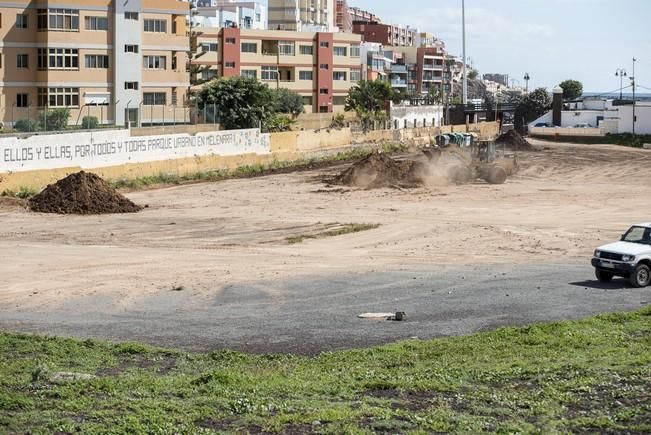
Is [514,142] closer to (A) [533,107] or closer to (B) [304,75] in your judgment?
(B) [304,75]

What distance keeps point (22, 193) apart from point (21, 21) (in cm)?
2732

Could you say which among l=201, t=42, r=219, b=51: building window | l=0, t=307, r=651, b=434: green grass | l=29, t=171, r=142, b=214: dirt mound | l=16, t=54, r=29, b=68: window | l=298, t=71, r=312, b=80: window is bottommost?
l=0, t=307, r=651, b=434: green grass

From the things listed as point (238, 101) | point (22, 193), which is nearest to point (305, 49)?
point (238, 101)

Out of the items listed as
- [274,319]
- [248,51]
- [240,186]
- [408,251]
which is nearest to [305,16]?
[248,51]

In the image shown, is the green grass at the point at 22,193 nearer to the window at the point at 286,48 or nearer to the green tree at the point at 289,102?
the green tree at the point at 289,102

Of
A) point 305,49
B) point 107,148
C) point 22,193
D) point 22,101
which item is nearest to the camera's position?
point 22,193

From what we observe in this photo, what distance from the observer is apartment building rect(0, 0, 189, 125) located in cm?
7369

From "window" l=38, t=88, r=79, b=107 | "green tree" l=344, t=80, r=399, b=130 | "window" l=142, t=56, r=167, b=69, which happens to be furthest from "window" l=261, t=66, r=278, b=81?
"window" l=38, t=88, r=79, b=107

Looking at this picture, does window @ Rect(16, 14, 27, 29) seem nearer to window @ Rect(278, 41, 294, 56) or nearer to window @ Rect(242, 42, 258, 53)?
window @ Rect(242, 42, 258, 53)

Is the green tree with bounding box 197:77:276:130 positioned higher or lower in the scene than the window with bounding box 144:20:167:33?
lower

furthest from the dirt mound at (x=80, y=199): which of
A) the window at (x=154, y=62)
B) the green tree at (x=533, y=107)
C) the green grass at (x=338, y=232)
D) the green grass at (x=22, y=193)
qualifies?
the green tree at (x=533, y=107)

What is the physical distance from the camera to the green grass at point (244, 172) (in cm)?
5822

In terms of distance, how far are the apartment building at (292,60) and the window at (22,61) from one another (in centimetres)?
3519

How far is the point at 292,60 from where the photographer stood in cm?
11806
